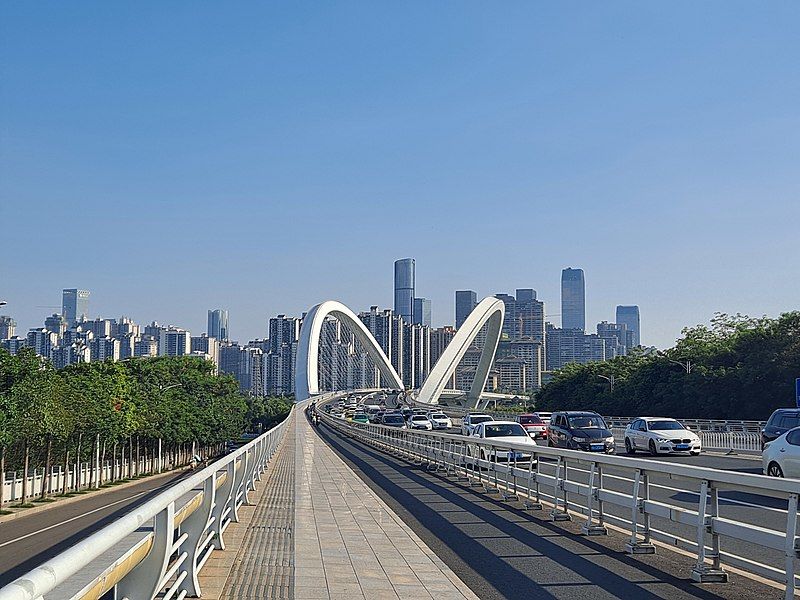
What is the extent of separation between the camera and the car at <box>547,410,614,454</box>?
34188 millimetres

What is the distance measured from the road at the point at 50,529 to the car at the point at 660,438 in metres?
18.6

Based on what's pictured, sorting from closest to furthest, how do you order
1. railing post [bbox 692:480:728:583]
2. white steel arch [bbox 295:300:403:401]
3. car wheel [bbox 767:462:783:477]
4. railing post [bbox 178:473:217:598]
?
railing post [bbox 178:473:217:598] → railing post [bbox 692:480:728:583] → car wheel [bbox 767:462:783:477] → white steel arch [bbox 295:300:403:401]

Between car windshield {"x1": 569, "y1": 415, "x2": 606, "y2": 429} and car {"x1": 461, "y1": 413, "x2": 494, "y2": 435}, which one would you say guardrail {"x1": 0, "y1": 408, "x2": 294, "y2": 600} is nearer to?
car windshield {"x1": 569, "y1": 415, "x2": 606, "y2": 429}

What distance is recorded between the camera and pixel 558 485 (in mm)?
15242

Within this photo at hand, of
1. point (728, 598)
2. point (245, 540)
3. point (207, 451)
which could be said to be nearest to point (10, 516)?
point (245, 540)

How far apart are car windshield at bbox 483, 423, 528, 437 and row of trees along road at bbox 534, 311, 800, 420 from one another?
34.2 metres

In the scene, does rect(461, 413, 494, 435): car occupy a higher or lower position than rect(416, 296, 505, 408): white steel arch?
lower

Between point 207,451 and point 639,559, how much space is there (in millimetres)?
104933

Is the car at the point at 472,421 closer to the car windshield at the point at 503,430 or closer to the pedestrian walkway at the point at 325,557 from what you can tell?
the car windshield at the point at 503,430

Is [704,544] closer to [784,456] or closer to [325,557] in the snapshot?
[325,557]

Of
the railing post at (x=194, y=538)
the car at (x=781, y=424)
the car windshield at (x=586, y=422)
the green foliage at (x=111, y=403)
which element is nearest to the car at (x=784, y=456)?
the car at (x=781, y=424)

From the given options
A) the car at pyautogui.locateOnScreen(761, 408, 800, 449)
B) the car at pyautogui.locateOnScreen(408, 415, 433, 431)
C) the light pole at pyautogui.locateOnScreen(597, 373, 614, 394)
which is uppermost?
the light pole at pyautogui.locateOnScreen(597, 373, 614, 394)

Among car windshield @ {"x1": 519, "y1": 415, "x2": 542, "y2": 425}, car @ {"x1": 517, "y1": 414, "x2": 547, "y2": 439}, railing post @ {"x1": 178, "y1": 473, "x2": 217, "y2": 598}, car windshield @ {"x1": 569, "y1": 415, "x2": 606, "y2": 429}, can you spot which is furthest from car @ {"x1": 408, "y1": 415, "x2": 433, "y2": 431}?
railing post @ {"x1": 178, "y1": 473, "x2": 217, "y2": 598}

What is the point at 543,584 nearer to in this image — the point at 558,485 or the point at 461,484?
the point at 558,485
